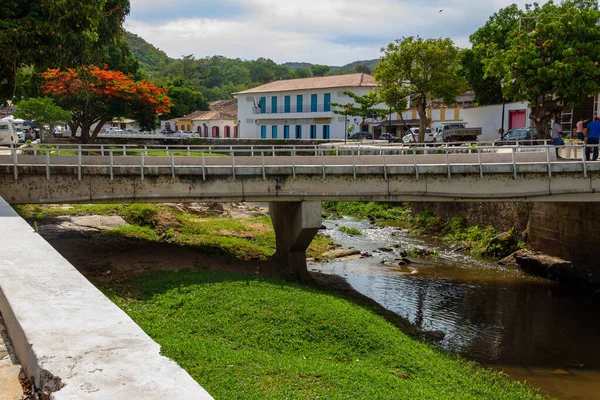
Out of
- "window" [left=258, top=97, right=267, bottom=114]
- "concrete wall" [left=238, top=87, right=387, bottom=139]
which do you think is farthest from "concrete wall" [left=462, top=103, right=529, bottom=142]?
"window" [left=258, top=97, right=267, bottom=114]

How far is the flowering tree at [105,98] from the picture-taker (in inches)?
1674

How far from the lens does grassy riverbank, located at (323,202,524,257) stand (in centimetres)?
2914

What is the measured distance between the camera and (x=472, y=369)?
48.1ft

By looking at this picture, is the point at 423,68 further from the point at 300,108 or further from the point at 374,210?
the point at 300,108

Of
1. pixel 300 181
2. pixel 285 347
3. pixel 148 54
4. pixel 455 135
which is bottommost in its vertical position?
pixel 285 347

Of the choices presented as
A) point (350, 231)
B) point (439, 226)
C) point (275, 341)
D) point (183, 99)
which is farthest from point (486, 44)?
point (183, 99)

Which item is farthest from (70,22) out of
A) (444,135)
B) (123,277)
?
(444,135)

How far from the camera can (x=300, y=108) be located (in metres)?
66.3

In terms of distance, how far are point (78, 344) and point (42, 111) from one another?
4200 cm

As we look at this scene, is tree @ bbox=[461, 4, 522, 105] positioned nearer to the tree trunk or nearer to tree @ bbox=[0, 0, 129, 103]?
the tree trunk

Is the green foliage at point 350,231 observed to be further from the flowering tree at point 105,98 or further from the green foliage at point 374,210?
the flowering tree at point 105,98

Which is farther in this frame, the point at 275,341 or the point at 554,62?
the point at 554,62

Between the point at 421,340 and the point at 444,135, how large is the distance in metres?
28.2

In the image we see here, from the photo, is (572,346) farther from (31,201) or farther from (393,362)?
(31,201)
